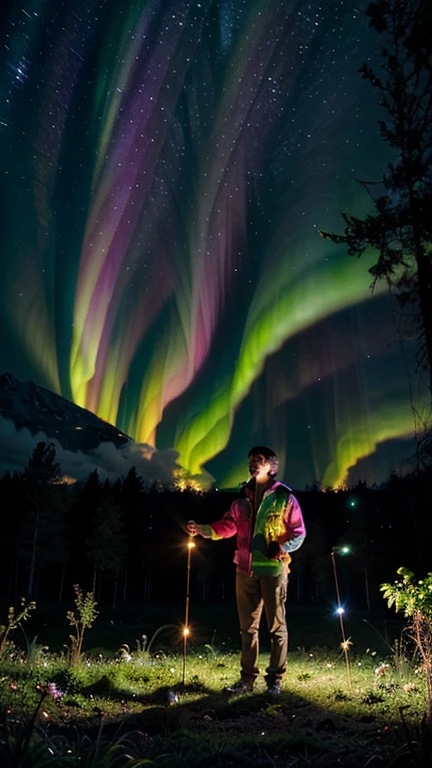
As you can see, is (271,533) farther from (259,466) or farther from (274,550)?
(259,466)

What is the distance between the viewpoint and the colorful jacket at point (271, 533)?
7.77 meters

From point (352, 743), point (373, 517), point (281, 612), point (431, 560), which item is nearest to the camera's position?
point (352, 743)

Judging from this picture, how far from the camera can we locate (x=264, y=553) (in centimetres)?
784

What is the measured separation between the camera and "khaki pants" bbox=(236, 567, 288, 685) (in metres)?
7.62

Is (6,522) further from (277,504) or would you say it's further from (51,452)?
(277,504)

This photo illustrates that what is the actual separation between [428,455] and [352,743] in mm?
8149

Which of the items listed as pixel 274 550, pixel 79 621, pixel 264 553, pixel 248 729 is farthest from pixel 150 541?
pixel 248 729

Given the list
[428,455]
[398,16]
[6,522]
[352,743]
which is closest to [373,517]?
[6,522]

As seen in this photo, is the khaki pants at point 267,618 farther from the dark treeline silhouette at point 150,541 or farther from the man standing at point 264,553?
the dark treeline silhouette at point 150,541

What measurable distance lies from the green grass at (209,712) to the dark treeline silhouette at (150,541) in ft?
86.6

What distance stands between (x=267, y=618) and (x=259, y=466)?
1.88m

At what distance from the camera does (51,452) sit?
2067 inches

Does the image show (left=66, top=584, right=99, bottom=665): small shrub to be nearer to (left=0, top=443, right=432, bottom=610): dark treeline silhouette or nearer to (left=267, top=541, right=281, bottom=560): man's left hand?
(left=267, top=541, right=281, bottom=560): man's left hand

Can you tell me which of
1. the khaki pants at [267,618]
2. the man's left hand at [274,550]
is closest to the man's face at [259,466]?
the man's left hand at [274,550]
